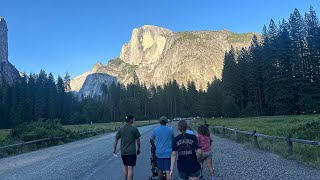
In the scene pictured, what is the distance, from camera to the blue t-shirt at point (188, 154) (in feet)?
22.1

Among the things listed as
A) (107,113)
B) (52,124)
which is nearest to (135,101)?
(107,113)

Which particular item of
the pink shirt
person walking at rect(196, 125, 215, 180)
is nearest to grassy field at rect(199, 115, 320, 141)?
person walking at rect(196, 125, 215, 180)

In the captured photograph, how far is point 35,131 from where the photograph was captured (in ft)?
99.7

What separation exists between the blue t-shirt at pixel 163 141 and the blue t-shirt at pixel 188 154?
176cm

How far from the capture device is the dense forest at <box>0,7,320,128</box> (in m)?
64.1

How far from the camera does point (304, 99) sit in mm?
59938

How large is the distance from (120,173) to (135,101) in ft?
400

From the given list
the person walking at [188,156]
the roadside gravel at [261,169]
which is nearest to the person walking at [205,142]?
the roadside gravel at [261,169]

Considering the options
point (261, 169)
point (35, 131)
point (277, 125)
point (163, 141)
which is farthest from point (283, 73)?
point (163, 141)

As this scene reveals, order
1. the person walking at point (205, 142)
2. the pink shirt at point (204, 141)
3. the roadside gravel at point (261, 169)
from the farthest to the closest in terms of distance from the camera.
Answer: the roadside gravel at point (261, 169) < the pink shirt at point (204, 141) < the person walking at point (205, 142)

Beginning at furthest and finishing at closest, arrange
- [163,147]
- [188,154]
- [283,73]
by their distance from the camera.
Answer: [283,73], [163,147], [188,154]

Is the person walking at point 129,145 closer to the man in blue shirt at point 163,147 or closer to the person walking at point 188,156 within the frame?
the man in blue shirt at point 163,147

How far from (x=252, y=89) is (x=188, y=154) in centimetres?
7358

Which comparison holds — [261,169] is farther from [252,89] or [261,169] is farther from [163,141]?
[252,89]
